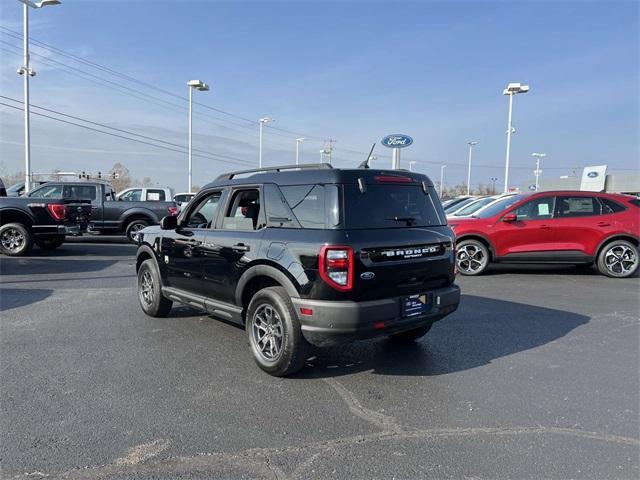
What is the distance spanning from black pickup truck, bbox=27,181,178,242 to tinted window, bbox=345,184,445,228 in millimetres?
11687

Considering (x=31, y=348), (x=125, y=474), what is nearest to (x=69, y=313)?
(x=31, y=348)

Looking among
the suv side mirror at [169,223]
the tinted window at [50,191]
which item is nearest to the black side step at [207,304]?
the suv side mirror at [169,223]

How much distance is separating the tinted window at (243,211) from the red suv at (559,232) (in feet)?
19.2

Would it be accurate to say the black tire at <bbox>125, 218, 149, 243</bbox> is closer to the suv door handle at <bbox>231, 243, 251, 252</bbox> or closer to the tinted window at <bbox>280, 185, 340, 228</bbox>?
the suv door handle at <bbox>231, 243, 251, 252</bbox>

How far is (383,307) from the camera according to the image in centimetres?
383

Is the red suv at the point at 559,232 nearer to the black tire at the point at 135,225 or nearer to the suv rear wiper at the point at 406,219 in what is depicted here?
the suv rear wiper at the point at 406,219

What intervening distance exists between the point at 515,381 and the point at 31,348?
16.3 feet

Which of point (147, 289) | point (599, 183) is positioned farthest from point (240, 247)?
point (599, 183)

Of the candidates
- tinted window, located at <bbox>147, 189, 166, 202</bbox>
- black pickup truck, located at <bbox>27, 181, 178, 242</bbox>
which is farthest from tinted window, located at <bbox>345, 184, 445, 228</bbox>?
tinted window, located at <bbox>147, 189, 166, 202</bbox>

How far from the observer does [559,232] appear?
933 centimetres

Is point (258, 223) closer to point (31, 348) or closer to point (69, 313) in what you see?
point (31, 348)

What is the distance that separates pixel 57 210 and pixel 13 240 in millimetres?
1338

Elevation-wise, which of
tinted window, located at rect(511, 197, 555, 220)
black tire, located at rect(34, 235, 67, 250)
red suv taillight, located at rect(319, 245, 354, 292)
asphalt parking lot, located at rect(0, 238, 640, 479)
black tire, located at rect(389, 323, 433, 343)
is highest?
tinted window, located at rect(511, 197, 555, 220)

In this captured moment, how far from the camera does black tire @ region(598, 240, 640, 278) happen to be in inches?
372
